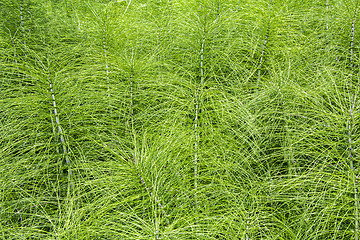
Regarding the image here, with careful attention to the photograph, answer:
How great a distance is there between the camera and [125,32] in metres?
2.52

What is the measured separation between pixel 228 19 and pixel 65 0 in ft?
6.56

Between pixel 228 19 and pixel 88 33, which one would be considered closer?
pixel 228 19

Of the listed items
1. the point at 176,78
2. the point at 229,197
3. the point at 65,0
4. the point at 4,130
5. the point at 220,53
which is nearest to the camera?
the point at 229,197

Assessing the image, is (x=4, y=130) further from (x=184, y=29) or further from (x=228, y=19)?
(x=228, y=19)

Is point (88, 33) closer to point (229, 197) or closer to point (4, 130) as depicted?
point (4, 130)

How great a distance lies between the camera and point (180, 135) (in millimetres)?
1546

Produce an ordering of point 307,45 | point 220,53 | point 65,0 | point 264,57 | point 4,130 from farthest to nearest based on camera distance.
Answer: point 65,0, point 307,45, point 264,57, point 220,53, point 4,130

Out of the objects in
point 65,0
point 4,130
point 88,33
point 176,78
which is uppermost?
point 65,0

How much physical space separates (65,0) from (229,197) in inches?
114

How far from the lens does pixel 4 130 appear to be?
69.9 inches

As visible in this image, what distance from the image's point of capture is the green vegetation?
4.43 feet

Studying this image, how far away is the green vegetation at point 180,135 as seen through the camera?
135 centimetres

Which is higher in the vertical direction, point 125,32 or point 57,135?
point 125,32

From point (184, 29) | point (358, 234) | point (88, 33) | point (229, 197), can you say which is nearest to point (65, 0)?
point (88, 33)
